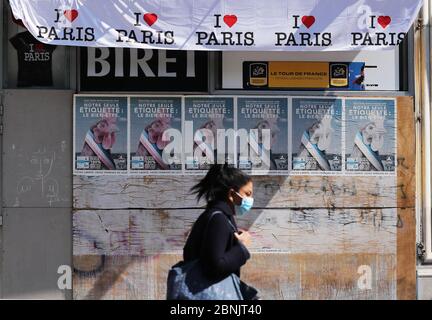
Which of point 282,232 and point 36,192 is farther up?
point 36,192

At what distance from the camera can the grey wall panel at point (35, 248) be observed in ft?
26.5

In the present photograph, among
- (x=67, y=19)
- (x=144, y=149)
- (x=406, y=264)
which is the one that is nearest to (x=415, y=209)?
(x=406, y=264)

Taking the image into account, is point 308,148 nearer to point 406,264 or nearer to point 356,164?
point 356,164

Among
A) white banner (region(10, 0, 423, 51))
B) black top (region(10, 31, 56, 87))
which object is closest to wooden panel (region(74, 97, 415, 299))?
white banner (region(10, 0, 423, 51))

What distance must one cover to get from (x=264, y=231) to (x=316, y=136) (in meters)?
1.18

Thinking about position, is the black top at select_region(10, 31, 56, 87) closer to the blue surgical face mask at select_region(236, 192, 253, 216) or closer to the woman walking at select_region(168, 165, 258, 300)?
the blue surgical face mask at select_region(236, 192, 253, 216)

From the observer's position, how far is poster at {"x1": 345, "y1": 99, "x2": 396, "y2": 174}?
8336mm

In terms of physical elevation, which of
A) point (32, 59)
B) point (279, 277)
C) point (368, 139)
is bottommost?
point (279, 277)

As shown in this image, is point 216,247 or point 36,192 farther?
point 36,192

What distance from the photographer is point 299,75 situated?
8359 millimetres

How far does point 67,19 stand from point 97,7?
32 centimetres

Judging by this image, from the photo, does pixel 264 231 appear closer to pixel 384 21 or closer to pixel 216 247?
pixel 384 21

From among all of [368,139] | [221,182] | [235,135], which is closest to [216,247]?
[221,182]

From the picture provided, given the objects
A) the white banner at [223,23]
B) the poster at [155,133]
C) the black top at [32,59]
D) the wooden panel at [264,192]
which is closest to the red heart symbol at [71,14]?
the white banner at [223,23]
